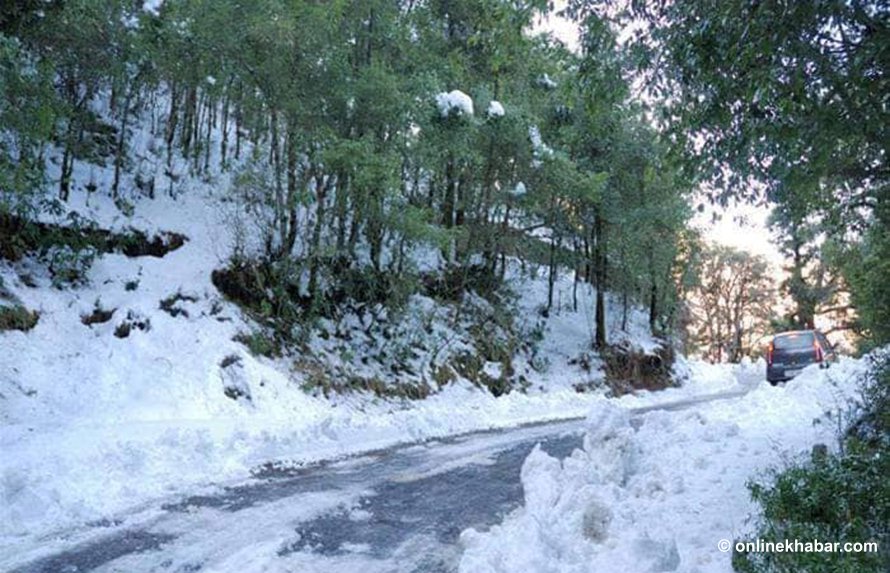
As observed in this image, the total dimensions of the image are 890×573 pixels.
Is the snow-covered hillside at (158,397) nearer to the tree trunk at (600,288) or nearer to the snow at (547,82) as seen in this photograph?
the tree trunk at (600,288)

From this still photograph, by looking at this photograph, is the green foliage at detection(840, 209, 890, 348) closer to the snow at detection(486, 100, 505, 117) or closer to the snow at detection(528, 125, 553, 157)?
the snow at detection(528, 125, 553, 157)

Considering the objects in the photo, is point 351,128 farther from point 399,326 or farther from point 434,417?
point 434,417

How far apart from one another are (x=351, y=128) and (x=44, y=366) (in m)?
7.76

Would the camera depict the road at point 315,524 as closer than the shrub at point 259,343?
Yes

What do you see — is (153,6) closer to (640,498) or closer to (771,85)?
(771,85)

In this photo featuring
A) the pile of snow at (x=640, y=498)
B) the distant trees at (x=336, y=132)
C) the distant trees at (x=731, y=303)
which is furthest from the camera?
the distant trees at (x=731, y=303)

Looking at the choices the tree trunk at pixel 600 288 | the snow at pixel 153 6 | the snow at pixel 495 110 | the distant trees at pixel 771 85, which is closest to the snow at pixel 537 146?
the snow at pixel 495 110

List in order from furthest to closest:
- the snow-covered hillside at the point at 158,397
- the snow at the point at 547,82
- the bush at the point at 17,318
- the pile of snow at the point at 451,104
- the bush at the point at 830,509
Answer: the snow at the point at 547,82, the pile of snow at the point at 451,104, the bush at the point at 17,318, the snow-covered hillside at the point at 158,397, the bush at the point at 830,509

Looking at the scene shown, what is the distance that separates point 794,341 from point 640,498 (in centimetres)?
1366

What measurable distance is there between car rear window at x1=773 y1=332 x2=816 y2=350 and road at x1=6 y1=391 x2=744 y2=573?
440 inches

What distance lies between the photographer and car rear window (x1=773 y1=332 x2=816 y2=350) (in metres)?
16.9

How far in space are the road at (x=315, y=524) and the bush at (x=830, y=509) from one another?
2190 mm

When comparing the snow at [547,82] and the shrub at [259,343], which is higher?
the snow at [547,82]

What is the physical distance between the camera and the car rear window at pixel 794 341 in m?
16.9
